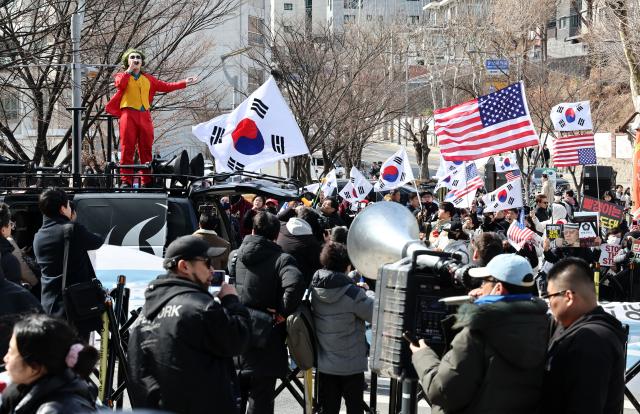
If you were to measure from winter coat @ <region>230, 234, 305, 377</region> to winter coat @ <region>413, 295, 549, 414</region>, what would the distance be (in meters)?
2.76

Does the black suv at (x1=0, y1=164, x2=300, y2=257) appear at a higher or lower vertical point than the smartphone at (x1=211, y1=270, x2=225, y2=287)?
higher

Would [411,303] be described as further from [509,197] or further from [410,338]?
[509,197]

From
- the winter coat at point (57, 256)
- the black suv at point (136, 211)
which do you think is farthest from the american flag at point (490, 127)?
the winter coat at point (57, 256)

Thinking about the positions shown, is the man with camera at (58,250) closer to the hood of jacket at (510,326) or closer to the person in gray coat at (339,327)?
the person in gray coat at (339,327)

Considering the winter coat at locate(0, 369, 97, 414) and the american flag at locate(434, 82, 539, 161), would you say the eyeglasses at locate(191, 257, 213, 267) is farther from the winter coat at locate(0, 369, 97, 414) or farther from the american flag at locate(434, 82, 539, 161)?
the american flag at locate(434, 82, 539, 161)

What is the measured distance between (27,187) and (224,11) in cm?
1176

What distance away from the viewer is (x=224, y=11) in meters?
22.3

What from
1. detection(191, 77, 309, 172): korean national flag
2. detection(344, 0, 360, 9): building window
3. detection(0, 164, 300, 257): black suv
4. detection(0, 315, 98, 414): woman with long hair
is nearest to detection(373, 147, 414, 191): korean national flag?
detection(191, 77, 309, 172): korean national flag

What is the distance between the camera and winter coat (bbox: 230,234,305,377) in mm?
7469

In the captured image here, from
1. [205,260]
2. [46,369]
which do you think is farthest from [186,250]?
[46,369]

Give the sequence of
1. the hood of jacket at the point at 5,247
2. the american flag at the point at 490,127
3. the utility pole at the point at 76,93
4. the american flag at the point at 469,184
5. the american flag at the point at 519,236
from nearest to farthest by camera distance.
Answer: the hood of jacket at the point at 5,247
the american flag at the point at 519,236
the american flag at the point at 490,127
the utility pole at the point at 76,93
the american flag at the point at 469,184

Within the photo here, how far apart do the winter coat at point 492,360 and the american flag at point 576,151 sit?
17.4 metres

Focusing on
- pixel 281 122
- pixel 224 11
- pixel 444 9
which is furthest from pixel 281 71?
pixel 444 9

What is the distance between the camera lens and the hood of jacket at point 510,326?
4609 mm
